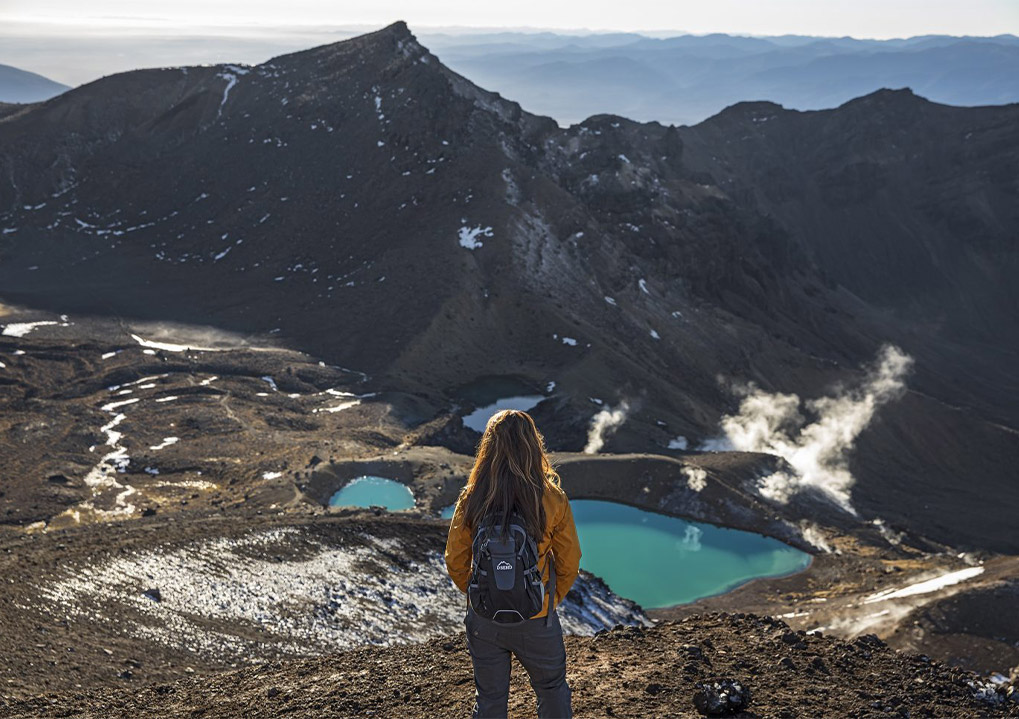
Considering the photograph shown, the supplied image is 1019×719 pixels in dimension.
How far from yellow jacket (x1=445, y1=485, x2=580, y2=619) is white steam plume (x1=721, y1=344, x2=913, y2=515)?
67290mm

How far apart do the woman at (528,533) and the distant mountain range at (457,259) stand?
6918cm

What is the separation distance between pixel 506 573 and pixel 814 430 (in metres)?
93.1

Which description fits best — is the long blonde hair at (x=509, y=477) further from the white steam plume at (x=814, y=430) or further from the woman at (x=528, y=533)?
the white steam plume at (x=814, y=430)

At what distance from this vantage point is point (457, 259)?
102 metres

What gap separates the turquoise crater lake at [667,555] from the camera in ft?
169

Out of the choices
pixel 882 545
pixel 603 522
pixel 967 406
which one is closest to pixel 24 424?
pixel 603 522

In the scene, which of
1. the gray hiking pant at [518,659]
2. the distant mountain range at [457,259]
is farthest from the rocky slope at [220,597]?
the distant mountain range at [457,259]

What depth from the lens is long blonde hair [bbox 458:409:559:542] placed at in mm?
9727

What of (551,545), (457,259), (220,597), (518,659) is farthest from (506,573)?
(457,259)

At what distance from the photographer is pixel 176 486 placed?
204 feet

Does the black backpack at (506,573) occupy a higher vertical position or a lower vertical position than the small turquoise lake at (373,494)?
higher

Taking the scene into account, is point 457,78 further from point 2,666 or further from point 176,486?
point 2,666

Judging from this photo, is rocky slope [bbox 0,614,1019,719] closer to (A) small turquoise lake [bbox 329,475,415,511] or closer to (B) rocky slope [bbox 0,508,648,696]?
(B) rocky slope [bbox 0,508,648,696]

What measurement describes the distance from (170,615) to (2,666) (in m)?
6.23
